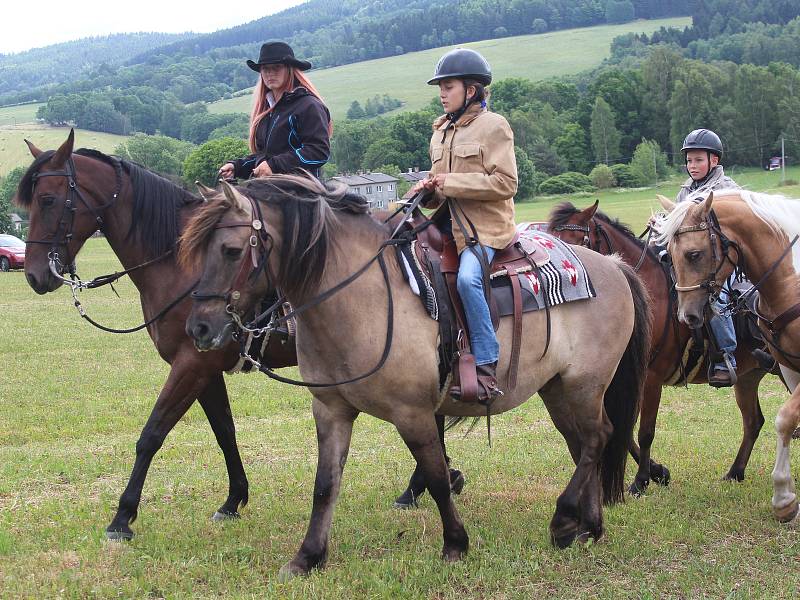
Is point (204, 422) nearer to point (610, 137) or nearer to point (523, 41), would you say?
point (610, 137)

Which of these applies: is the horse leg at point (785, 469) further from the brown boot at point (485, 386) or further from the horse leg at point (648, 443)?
the brown boot at point (485, 386)

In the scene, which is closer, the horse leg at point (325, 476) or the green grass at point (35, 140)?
the horse leg at point (325, 476)

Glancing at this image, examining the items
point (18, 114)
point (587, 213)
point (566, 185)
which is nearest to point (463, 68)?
point (587, 213)

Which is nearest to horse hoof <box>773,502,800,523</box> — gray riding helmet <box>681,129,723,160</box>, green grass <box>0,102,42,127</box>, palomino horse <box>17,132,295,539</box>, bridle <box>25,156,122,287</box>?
gray riding helmet <box>681,129,723,160</box>

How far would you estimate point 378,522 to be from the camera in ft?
21.7

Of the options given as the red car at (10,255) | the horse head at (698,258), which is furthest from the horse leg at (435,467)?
the red car at (10,255)

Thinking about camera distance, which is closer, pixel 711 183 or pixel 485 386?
pixel 485 386

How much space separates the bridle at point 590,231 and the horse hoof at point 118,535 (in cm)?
495

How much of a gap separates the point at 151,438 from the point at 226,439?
85cm

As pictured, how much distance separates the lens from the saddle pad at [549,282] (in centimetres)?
576

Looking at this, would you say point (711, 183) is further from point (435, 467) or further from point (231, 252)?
point (231, 252)

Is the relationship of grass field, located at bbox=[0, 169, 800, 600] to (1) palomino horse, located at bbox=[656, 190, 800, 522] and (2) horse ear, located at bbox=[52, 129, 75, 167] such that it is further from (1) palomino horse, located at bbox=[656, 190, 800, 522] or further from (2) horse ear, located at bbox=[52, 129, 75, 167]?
(2) horse ear, located at bbox=[52, 129, 75, 167]

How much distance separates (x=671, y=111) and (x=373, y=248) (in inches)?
3619

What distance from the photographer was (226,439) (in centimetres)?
683
